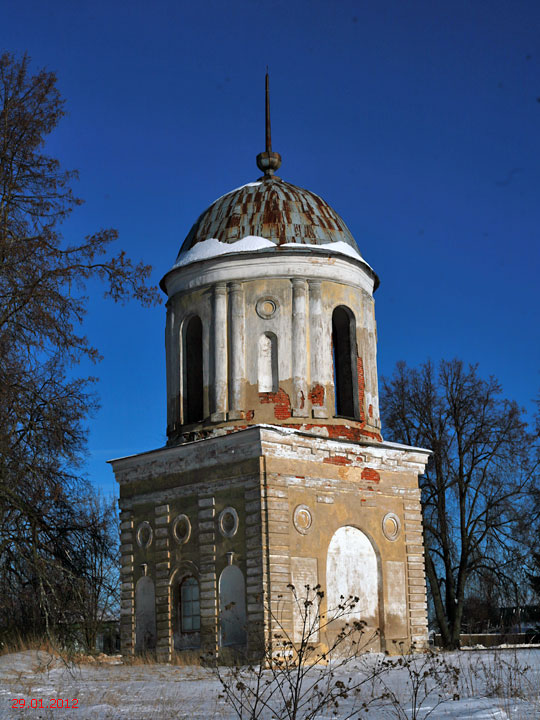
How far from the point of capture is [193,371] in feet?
67.4

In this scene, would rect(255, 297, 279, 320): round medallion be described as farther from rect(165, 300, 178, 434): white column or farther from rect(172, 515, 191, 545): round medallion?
rect(172, 515, 191, 545): round medallion

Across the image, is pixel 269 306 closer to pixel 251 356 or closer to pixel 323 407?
pixel 251 356

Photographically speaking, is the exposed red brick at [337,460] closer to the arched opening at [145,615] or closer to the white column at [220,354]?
the white column at [220,354]

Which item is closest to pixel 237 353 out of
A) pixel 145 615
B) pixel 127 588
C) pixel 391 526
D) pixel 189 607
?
pixel 391 526

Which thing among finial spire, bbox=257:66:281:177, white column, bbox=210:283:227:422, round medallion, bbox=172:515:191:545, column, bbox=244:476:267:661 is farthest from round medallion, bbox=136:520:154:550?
finial spire, bbox=257:66:281:177

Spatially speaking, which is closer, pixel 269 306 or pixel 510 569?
pixel 269 306

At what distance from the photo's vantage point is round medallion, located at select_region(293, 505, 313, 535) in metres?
17.3

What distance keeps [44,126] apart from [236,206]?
327 inches

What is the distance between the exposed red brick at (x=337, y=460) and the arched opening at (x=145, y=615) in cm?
465

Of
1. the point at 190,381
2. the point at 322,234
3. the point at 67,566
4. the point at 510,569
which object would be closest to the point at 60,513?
the point at 67,566

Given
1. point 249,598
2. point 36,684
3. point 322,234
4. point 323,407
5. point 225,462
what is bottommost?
point 36,684

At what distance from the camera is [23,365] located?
38.2 feet

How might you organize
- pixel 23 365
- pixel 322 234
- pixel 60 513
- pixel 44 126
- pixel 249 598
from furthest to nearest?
pixel 322 234, pixel 249 598, pixel 60 513, pixel 44 126, pixel 23 365

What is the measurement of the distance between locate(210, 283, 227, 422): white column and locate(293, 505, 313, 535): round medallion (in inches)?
102
